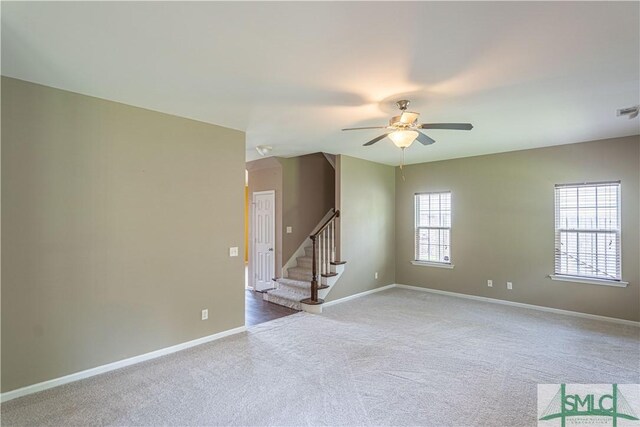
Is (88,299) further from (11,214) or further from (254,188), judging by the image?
(254,188)

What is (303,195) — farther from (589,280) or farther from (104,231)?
(589,280)

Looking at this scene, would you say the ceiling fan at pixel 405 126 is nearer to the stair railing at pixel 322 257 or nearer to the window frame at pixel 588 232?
the stair railing at pixel 322 257

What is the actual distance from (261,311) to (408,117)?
3.75m

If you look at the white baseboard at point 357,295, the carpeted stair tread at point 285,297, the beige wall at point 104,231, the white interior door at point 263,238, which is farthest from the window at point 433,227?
the beige wall at point 104,231

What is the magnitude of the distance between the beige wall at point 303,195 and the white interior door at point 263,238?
12.0 inches

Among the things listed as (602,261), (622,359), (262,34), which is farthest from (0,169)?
(602,261)

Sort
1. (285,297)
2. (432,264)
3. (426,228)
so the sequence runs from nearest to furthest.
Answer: (285,297) → (432,264) → (426,228)

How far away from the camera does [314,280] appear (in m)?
5.29

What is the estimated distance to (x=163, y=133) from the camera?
353 cm

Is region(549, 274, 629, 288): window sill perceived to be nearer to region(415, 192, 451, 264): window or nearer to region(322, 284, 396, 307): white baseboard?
region(415, 192, 451, 264): window

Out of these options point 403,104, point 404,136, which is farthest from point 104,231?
point 403,104

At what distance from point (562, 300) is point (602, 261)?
794mm

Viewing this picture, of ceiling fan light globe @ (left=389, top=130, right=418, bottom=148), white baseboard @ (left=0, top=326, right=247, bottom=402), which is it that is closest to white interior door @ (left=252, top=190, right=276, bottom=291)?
white baseboard @ (left=0, top=326, right=247, bottom=402)

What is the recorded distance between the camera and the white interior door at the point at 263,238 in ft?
21.4
